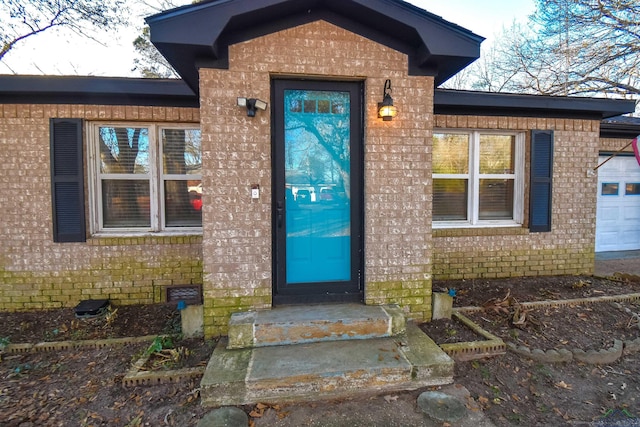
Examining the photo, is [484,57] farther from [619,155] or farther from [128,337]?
[128,337]

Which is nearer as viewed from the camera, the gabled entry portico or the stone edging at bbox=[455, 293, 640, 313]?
the gabled entry portico

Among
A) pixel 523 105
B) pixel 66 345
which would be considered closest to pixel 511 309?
pixel 523 105

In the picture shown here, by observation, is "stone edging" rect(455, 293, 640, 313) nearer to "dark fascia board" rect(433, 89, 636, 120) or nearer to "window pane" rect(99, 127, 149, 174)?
"dark fascia board" rect(433, 89, 636, 120)

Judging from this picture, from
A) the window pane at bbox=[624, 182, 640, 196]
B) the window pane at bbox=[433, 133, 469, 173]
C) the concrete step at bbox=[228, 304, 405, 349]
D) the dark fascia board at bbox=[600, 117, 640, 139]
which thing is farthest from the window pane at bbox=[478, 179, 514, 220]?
the window pane at bbox=[624, 182, 640, 196]

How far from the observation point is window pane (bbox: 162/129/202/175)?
15.1ft

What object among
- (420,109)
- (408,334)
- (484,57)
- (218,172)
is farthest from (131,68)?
(484,57)

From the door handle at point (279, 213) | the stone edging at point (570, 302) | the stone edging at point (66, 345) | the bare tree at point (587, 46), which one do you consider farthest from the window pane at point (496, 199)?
the bare tree at point (587, 46)

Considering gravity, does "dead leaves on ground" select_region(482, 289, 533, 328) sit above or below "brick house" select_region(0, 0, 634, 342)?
below

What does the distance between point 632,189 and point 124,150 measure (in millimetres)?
9613

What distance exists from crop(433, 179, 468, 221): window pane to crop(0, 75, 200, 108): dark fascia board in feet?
12.9

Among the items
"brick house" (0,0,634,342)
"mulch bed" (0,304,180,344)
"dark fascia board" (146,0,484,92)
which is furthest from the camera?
"mulch bed" (0,304,180,344)

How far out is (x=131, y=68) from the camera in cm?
1033

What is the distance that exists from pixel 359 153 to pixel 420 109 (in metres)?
0.78

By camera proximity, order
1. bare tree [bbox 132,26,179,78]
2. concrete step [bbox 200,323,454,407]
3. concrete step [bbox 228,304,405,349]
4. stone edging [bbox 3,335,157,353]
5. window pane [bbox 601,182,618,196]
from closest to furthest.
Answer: concrete step [bbox 200,323,454,407] → concrete step [bbox 228,304,405,349] → stone edging [bbox 3,335,157,353] → window pane [bbox 601,182,618,196] → bare tree [bbox 132,26,179,78]
